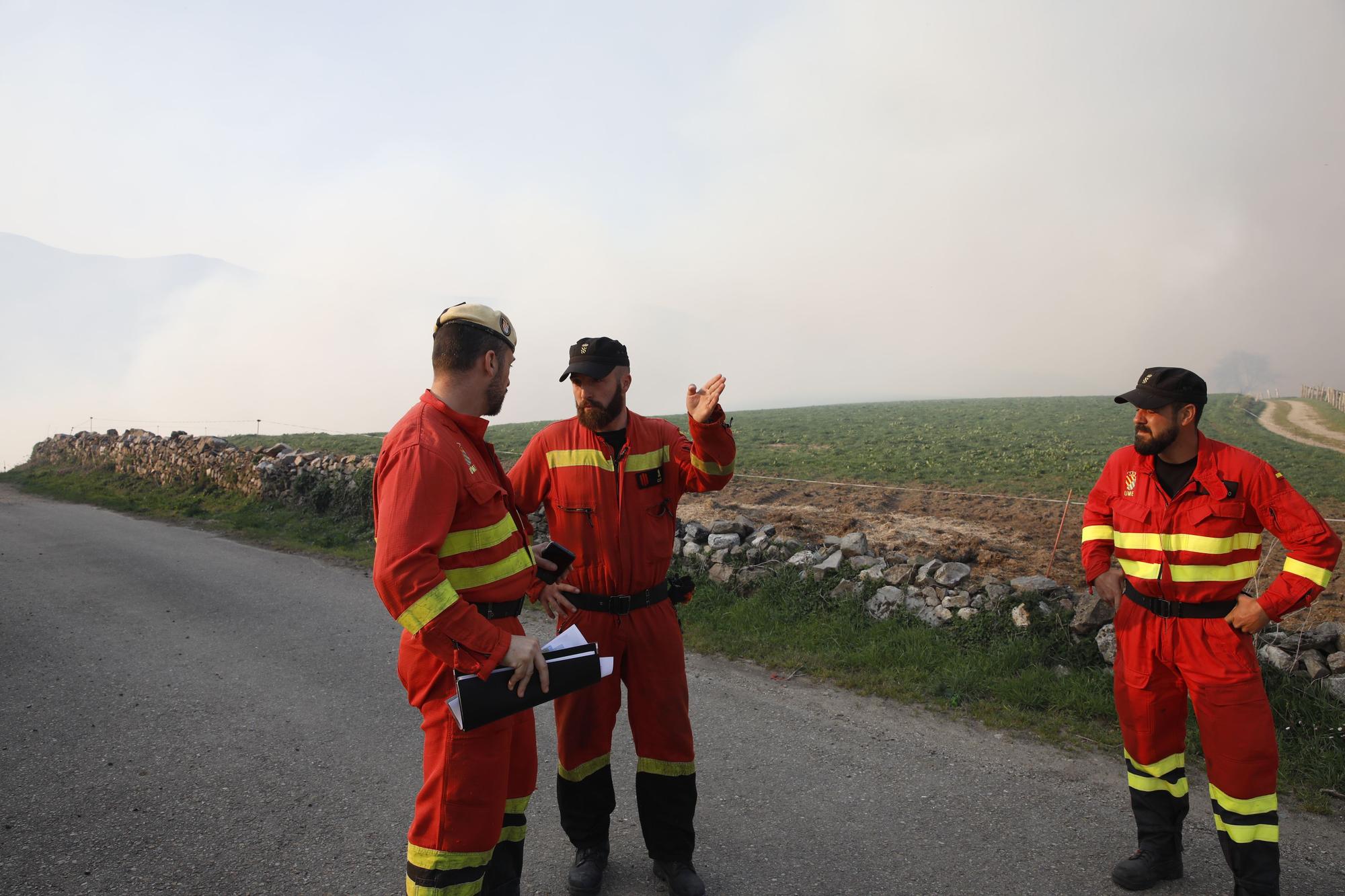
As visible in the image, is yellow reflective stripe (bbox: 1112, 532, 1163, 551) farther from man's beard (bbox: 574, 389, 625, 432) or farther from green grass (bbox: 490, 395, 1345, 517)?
green grass (bbox: 490, 395, 1345, 517)

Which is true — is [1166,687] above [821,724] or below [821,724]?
above

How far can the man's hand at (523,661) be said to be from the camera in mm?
2412

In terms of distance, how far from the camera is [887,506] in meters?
12.1

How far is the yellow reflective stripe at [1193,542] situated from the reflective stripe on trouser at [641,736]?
2161 millimetres

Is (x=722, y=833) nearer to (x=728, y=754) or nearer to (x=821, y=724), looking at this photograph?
(x=728, y=754)

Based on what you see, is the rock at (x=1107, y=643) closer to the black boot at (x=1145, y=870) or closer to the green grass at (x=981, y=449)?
the black boot at (x=1145, y=870)

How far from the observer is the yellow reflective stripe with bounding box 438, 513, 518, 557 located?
2.56 metres

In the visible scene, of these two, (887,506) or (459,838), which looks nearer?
(459,838)

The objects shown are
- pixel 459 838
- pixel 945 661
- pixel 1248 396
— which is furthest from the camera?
pixel 1248 396

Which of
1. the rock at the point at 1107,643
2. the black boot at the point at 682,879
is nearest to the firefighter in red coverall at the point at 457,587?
the black boot at the point at 682,879

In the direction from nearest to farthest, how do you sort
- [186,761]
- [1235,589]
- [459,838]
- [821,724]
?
1. [459,838]
2. [1235,589]
3. [186,761]
4. [821,724]

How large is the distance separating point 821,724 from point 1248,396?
57.4 metres

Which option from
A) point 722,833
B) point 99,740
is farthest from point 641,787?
point 99,740

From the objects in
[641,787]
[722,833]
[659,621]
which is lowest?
[722,833]
